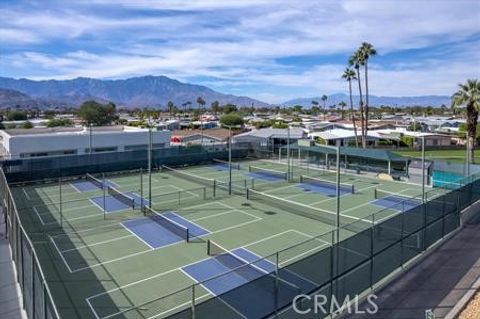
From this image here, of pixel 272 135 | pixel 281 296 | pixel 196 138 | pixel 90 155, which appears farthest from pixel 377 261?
pixel 196 138

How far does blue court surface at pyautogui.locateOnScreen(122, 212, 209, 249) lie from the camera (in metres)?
22.3

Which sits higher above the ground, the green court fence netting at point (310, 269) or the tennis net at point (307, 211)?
the green court fence netting at point (310, 269)

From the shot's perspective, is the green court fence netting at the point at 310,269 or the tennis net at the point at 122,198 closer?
the green court fence netting at the point at 310,269

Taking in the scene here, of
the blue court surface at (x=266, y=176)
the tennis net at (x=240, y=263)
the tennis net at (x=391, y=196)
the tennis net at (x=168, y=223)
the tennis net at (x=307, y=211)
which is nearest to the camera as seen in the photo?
the tennis net at (x=240, y=263)

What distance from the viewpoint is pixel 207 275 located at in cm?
1756

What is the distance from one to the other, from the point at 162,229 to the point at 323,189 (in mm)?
16463

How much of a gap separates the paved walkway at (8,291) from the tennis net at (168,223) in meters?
8.14

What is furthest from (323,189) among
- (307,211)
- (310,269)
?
(310,269)

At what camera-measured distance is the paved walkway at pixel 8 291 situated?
13.2 metres

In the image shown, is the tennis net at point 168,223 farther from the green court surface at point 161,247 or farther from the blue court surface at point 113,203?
the blue court surface at point 113,203

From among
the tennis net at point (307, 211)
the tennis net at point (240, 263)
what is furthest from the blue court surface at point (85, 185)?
the tennis net at point (240, 263)

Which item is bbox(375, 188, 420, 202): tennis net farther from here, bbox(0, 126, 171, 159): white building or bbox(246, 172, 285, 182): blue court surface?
bbox(0, 126, 171, 159): white building

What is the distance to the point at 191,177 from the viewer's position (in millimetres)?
40688

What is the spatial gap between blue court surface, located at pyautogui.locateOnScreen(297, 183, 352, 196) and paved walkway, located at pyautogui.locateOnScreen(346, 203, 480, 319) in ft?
46.9
